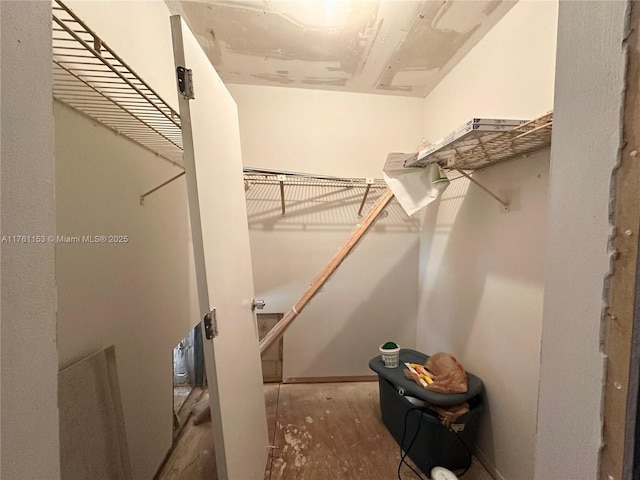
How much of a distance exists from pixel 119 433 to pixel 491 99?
2191 millimetres

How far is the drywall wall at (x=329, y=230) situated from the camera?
2043 millimetres

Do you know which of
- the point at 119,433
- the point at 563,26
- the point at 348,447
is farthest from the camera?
the point at 348,447

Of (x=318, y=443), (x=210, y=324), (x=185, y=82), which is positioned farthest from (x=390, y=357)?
(x=185, y=82)

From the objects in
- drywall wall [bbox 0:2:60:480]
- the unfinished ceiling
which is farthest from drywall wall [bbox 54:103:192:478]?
the unfinished ceiling

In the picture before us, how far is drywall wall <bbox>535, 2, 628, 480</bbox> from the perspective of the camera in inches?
15.1

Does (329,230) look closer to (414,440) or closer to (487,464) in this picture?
(414,440)

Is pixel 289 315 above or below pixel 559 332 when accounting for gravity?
below

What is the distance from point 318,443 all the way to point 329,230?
1.34 metres

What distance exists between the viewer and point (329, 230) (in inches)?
82.7

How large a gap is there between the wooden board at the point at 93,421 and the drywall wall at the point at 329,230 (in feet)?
3.74

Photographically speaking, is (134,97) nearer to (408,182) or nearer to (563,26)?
(563,26)

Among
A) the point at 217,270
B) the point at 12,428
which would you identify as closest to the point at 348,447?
the point at 217,270

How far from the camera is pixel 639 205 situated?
0.35 meters

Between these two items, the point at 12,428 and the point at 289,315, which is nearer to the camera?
the point at 12,428
